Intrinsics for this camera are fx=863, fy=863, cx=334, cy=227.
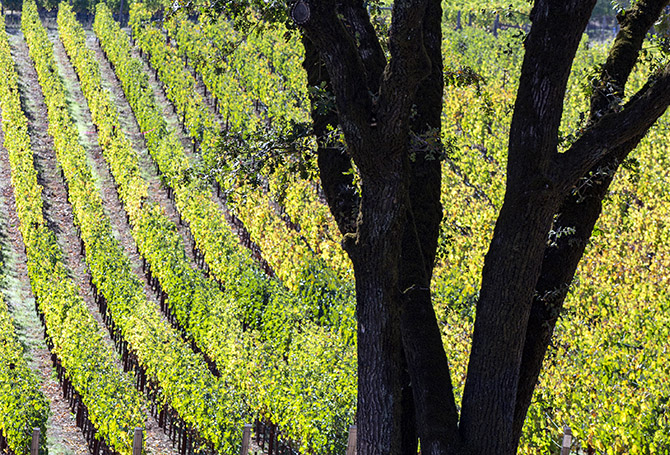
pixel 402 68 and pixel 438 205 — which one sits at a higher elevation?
pixel 402 68

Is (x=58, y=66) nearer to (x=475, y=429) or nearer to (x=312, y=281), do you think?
(x=312, y=281)

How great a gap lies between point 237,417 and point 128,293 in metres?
6.77

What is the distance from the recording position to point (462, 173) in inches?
1090

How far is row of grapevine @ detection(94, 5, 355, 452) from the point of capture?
14492 mm

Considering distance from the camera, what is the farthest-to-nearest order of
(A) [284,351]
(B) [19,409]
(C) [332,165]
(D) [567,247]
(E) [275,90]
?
1. (E) [275,90]
2. (A) [284,351]
3. (B) [19,409]
4. (C) [332,165]
5. (D) [567,247]

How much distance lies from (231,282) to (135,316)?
255cm

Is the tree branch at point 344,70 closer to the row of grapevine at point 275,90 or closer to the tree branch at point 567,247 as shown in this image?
the tree branch at point 567,247

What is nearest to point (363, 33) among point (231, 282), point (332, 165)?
point (332, 165)

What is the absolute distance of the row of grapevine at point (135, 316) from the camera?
15.4m

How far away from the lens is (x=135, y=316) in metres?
19.3

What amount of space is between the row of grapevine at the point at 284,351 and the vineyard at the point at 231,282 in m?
0.05

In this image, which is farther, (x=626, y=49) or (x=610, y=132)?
(x=626, y=49)

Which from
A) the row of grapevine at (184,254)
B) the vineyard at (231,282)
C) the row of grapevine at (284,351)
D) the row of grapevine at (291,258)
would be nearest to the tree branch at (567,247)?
the vineyard at (231,282)

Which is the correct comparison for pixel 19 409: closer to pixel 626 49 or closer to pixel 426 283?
pixel 426 283
